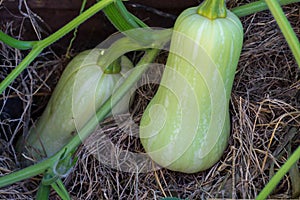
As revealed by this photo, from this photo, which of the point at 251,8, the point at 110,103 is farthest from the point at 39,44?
the point at 251,8

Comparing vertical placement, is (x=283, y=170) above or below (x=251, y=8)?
below

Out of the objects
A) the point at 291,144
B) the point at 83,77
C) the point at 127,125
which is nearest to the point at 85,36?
the point at 83,77

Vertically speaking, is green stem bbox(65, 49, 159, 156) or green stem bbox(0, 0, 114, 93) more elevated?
green stem bbox(0, 0, 114, 93)

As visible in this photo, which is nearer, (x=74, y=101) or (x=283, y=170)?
(x=283, y=170)

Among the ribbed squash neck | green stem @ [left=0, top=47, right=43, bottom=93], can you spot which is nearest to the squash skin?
the ribbed squash neck

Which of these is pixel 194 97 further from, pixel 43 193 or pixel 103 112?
pixel 43 193

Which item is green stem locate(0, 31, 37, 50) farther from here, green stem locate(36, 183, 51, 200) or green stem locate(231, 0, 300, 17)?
green stem locate(231, 0, 300, 17)

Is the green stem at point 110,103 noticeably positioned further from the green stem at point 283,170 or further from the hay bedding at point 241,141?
the green stem at point 283,170

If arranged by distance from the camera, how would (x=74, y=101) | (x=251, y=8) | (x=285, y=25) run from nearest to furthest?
(x=285, y=25) → (x=251, y=8) → (x=74, y=101)
